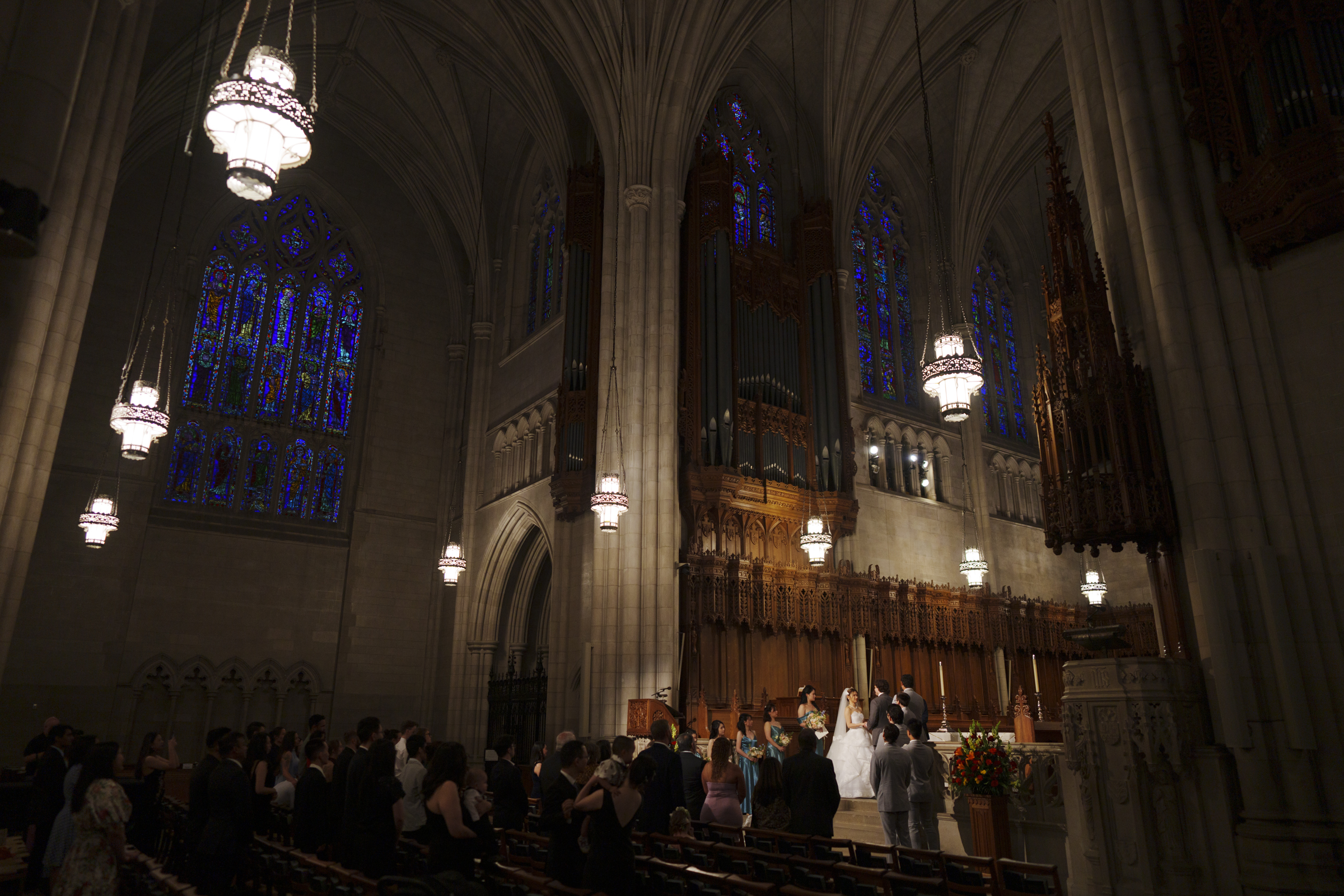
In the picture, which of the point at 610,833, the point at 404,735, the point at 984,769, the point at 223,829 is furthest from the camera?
the point at 404,735

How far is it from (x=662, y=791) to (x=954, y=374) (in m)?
6.18

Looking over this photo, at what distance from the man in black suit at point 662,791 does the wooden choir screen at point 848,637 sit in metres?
7.42

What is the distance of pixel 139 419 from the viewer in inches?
502

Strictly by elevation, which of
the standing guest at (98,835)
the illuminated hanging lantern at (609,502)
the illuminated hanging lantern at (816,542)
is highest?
the illuminated hanging lantern at (609,502)

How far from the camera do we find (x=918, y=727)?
7.78 metres

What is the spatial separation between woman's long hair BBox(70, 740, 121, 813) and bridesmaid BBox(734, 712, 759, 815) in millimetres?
6078

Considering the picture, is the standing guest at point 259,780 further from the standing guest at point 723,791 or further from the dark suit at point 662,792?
the standing guest at point 723,791

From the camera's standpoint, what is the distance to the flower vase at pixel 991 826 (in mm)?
8195

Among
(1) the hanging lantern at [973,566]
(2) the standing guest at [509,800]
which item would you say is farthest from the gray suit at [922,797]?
(1) the hanging lantern at [973,566]

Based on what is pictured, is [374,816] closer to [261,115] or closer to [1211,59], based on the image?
[261,115]

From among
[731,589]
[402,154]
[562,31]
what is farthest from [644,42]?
[731,589]

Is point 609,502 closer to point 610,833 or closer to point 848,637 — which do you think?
point 848,637

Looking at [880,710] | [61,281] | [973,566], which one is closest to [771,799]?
[880,710]

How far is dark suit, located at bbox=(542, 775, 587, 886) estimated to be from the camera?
538 centimetres
